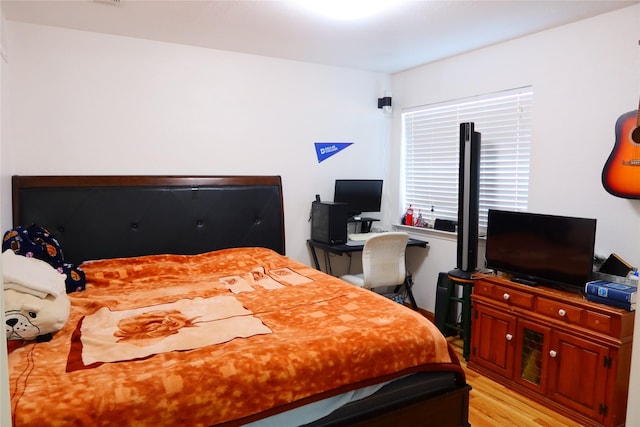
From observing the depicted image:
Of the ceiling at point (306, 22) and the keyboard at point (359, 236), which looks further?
the keyboard at point (359, 236)

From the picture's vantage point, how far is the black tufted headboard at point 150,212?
9.61ft

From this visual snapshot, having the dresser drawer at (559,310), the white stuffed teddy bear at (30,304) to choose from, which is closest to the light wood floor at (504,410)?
the dresser drawer at (559,310)

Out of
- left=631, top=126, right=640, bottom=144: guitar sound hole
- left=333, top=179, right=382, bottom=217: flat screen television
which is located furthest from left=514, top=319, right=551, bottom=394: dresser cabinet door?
left=333, top=179, right=382, bottom=217: flat screen television

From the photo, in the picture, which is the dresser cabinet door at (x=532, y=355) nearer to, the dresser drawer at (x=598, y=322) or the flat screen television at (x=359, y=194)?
the dresser drawer at (x=598, y=322)

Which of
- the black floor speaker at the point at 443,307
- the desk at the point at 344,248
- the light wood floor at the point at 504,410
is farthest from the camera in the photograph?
the desk at the point at 344,248

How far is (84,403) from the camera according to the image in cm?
130

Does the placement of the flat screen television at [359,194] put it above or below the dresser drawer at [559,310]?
above

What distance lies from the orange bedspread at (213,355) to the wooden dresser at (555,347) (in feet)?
3.32

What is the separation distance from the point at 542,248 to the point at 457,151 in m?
1.38

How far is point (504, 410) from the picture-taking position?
2596 millimetres

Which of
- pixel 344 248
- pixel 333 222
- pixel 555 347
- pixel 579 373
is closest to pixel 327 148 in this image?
pixel 333 222

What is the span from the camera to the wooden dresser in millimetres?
2334

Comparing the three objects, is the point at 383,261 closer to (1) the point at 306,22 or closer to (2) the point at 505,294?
(2) the point at 505,294

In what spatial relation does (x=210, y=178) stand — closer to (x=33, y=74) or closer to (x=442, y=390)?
(x=33, y=74)
